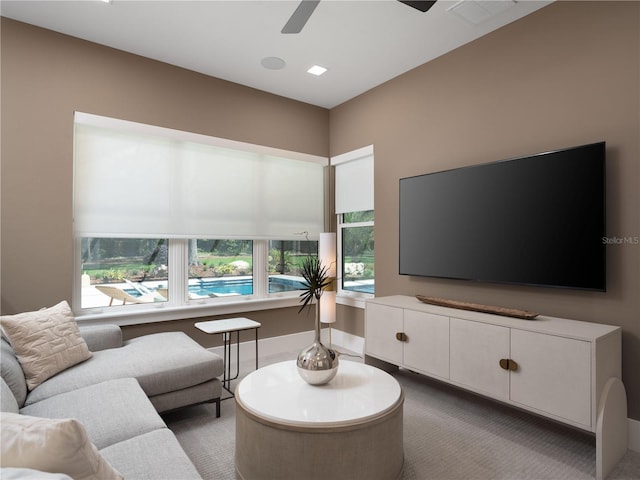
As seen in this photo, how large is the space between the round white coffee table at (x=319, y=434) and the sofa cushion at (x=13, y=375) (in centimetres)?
113

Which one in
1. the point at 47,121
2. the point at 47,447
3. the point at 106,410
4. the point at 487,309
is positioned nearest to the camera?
the point at 47,447

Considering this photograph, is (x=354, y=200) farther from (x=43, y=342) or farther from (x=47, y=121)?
(x=43, y=342)

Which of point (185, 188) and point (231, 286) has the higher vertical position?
point (185, 188)

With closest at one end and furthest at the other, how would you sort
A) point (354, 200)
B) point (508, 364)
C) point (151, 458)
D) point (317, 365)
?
point (151, 458) < point (317, 365) < point (508, 364) < point (354, 200)

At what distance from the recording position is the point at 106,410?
1.81 metres

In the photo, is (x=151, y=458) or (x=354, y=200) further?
(x=354, y=200)

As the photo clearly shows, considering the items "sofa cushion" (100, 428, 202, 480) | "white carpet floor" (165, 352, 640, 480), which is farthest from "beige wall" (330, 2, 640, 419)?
"sofa cushion" (100, 428, 202, 480)

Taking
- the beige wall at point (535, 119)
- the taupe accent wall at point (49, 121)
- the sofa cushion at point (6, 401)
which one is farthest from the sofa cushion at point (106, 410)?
the beige wall at point (535, 119)

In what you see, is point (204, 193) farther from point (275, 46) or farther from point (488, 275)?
point (488, 275)

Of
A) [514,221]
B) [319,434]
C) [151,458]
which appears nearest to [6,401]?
[151,458]

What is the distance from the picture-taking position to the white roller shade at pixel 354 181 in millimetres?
4223

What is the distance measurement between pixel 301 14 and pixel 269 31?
123 centimetres

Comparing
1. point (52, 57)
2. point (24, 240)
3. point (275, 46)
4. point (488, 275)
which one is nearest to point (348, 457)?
point (488, 275)
